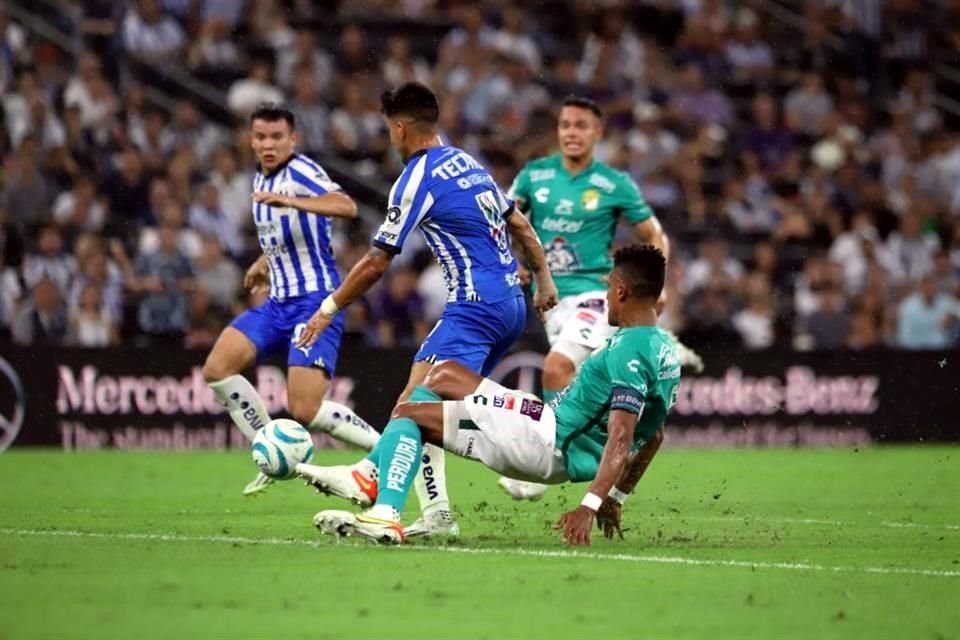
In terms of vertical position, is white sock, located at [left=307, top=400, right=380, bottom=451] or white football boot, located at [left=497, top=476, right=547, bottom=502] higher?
white sock, located at [left=307, top=400, right=380, bottom=451]

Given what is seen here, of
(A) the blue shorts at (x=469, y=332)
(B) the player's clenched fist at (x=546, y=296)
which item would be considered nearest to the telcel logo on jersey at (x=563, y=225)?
(B) the player's clenched fist at (x=546, y=296)

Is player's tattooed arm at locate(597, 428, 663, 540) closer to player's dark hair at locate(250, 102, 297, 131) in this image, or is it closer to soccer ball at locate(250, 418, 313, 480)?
soccer ball at locate(250, 418, 313, 480)

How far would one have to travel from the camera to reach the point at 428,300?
2114cm

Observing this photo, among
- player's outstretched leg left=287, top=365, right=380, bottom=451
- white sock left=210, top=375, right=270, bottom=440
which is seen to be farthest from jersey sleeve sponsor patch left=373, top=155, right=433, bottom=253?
white sock left=210, top=375, right=270, bottom=440

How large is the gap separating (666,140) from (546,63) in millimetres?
2369

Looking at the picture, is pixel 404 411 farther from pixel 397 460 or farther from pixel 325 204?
pixel 325 204

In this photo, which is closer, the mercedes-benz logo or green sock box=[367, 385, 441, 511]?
green sock box=[367, 385, 441, 511]

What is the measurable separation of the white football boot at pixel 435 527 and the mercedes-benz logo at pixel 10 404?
31.3 ft

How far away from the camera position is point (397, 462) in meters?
9.59

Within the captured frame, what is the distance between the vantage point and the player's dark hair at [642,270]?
9.77m

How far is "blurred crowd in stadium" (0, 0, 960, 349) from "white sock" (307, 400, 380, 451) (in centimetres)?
695

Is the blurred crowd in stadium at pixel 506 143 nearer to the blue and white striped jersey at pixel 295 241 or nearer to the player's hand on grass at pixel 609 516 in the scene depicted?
the blue and white striped jersey at pixel 295 241

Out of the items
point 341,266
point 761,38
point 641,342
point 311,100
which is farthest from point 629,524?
point 761,38

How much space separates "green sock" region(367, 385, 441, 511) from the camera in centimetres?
959
